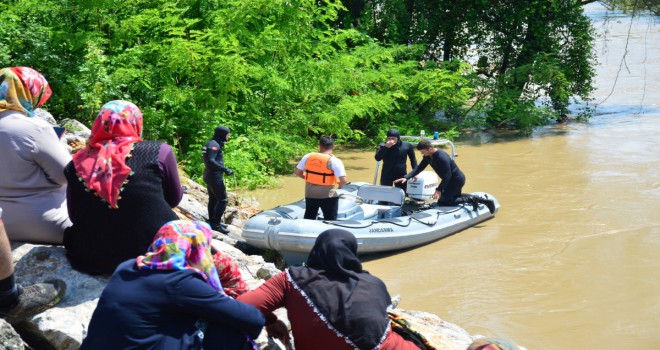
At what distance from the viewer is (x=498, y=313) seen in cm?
750

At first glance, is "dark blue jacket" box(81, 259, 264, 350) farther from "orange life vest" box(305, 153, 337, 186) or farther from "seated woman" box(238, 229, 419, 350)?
"orange life vest" box(305, 153, 337, 186)

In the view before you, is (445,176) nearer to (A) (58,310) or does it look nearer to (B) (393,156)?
(B) (393,156)

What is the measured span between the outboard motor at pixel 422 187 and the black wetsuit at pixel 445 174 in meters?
0.17

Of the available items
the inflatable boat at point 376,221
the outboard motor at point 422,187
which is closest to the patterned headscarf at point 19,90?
the inflatable boat at point 376,221

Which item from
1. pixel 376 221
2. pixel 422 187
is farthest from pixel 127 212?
pixel 422 187

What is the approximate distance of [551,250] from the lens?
378 inches

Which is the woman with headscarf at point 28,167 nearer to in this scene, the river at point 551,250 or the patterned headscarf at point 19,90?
the patterned headscarf at point 19,90

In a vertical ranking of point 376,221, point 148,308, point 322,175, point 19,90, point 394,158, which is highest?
point 19,90

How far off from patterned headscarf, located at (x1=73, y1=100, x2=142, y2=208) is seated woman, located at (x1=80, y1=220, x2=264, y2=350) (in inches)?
27.8

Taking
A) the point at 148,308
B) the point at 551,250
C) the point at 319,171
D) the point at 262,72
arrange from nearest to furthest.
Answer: the point at 148,308
the point at 319,171
the point at 551,250
the point at 262,72

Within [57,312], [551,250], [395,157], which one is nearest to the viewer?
[57,312]

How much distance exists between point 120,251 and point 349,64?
445 inches

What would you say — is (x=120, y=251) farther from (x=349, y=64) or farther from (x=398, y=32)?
(x=398, y=32)

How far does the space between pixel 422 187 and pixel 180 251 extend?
7.43 m
